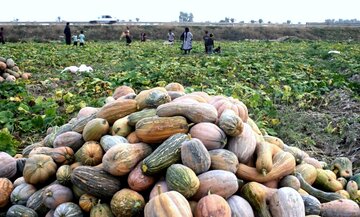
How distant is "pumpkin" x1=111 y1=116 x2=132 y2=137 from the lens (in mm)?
4566

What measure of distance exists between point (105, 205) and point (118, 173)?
0.32 metres

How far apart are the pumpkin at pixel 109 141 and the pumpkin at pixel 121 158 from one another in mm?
236

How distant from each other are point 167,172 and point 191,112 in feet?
2.69

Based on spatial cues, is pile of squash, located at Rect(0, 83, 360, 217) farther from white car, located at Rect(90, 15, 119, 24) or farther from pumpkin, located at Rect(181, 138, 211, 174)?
white car, located at Rect(90, 15, 119, 24)

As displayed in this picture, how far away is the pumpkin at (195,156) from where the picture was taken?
3.85 metres

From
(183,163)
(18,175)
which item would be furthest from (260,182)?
(18,175)

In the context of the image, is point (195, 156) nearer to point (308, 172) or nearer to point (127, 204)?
point (127, 204)

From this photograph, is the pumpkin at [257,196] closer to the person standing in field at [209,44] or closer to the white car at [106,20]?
the person standing in field at [209,44]

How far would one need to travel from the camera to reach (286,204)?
3740mm

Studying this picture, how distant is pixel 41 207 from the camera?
4.23 metres

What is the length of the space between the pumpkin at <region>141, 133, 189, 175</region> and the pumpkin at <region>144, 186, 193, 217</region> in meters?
0.38

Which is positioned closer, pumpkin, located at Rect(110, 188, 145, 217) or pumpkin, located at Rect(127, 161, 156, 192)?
pumpkin, located at Rect(110, 188, 145, 217)

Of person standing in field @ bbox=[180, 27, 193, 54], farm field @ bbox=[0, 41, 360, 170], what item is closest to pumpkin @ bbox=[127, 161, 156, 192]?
farm field @ bbox=[0, 41, 360, 170]

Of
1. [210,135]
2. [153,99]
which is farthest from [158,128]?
[153,99]
